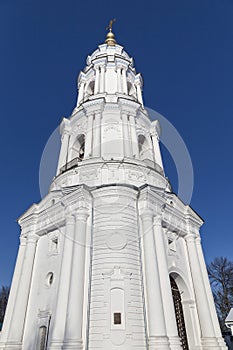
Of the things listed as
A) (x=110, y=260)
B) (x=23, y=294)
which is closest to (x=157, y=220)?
(x=110, y=260)

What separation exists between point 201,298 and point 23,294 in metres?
9.60

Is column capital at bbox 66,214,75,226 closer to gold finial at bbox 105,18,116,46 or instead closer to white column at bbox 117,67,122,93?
white column at bbox 117,67,122,93

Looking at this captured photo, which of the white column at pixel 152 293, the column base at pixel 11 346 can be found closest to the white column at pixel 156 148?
the white column at pixel 152 293

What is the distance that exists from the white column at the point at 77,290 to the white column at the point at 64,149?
6586mm

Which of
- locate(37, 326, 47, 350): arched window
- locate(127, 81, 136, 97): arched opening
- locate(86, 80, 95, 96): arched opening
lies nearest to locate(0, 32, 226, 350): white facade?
locate(37, 326, 47, 350): arched window

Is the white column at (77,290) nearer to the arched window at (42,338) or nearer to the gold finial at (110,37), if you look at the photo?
the arched window at (42,338)

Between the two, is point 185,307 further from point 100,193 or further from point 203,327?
point 100,193

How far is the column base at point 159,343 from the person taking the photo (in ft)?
32.8

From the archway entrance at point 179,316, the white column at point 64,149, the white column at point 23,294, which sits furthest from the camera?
the white column at point 64,149

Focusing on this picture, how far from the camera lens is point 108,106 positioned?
1928 cm

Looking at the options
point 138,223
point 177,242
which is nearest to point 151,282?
point 138,223

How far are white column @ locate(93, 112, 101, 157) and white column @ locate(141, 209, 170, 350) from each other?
18.2ft

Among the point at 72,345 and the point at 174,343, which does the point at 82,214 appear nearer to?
the point at 72,345

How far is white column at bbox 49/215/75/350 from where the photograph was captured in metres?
10.4
